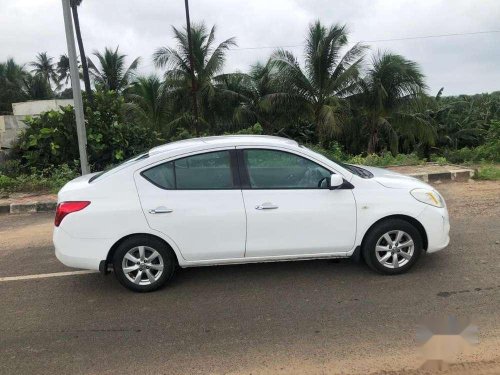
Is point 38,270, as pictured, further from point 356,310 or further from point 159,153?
point 356,310

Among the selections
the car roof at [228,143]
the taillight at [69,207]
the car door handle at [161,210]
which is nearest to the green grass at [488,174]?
the car roof at [228,143]

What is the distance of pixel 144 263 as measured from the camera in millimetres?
4590

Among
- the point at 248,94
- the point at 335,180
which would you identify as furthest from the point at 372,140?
the point at 335,180

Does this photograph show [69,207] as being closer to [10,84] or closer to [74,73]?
[74,73]

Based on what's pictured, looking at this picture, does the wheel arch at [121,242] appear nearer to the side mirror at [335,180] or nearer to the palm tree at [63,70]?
the side mirror at [335,180]

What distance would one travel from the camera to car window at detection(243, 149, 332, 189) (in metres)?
4.65

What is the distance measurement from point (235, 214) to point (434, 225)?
1991mm

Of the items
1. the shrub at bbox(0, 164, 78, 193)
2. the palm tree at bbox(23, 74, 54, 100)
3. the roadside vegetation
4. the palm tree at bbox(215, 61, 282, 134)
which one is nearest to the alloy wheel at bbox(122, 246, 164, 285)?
the shrub at bbox(0, 164, 78, 193)

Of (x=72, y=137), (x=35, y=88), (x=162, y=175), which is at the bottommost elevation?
(x=162, y=175)

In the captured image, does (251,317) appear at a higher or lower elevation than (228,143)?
lower

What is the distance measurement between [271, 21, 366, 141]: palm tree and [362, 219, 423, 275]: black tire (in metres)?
17.4

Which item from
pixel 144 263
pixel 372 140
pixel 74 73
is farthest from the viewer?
pixel 372 140

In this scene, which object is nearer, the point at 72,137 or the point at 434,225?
the point at 434,225

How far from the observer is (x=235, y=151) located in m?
4.67
